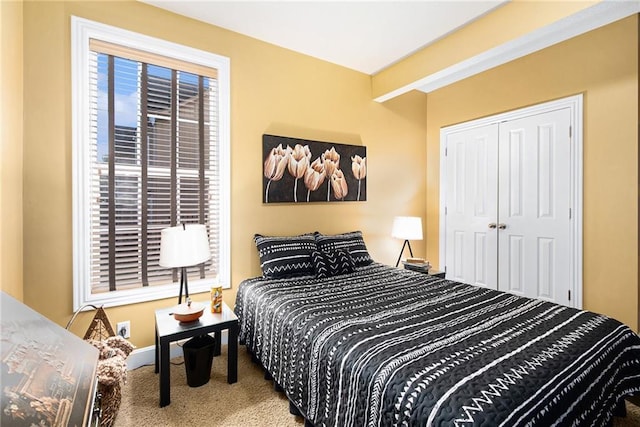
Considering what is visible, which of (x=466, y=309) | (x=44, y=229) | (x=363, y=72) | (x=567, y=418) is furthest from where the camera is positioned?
(x=363, y=72)

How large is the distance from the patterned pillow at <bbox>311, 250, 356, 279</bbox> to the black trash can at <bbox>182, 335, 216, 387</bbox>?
3.26 feet

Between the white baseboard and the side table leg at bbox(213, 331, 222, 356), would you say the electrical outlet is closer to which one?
the white baseboard

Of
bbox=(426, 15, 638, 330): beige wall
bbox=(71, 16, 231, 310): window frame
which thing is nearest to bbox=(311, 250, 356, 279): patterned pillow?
bbox=(71, 16, 231, 310): window frame

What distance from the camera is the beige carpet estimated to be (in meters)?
1.77

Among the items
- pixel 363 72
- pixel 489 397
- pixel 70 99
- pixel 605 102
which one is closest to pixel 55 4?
pixel 70 99

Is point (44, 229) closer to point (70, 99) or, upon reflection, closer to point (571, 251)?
point (70, 99)

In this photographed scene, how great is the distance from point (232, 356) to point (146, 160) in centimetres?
158

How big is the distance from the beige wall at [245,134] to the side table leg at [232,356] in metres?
0.67

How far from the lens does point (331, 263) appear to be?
8.89 feet

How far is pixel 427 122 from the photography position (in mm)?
4246

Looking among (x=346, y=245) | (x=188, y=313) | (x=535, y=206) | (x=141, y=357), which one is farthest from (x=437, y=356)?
(x=535, y=206)

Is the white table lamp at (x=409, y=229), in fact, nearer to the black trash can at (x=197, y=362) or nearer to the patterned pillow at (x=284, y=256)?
the patterned pillow at (x=284, y=256)

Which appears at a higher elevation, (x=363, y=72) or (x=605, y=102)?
(x=363, y=72)

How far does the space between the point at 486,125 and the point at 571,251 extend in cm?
158
